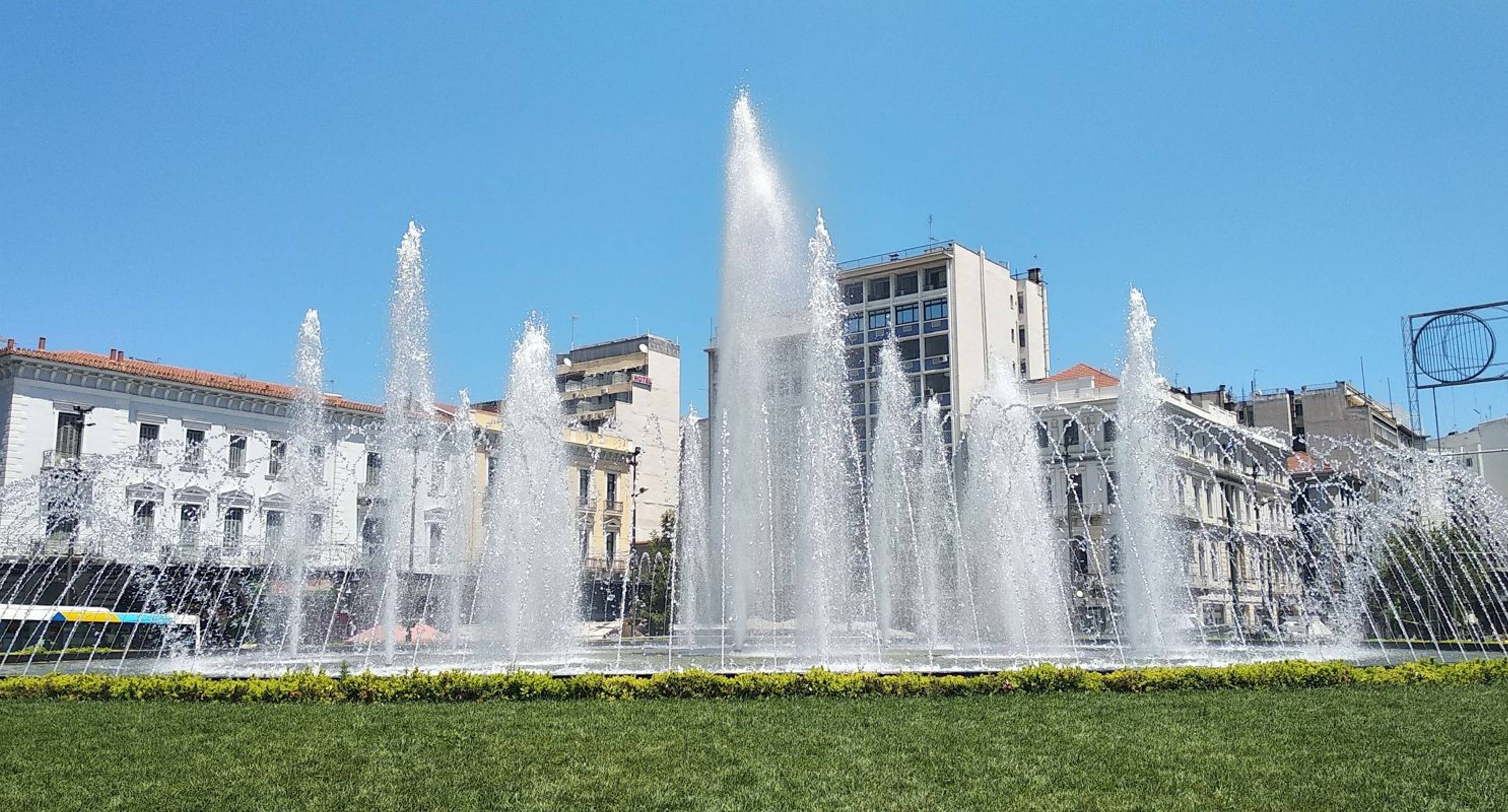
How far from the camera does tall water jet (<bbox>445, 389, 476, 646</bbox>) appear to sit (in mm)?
37406

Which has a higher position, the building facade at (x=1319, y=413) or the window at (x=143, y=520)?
the building facade at (x=1319, y=413)

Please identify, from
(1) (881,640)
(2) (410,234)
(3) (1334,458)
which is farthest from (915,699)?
(3) (1334,458)

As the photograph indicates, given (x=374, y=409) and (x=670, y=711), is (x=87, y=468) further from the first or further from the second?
(x=670, y=711)

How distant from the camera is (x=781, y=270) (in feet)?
98.8

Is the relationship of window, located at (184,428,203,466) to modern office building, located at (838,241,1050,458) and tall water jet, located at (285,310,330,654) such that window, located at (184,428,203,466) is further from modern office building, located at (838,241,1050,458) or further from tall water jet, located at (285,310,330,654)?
modern office building, located at (838,241,1050,458)

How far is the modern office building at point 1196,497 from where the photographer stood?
5984 centimetres

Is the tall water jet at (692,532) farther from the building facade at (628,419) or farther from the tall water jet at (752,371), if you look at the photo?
the building facade at (628,419)

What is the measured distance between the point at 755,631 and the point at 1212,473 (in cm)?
4345

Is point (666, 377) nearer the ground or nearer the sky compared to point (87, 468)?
nearer the sky

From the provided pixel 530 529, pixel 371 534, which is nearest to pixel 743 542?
pixel 530 529

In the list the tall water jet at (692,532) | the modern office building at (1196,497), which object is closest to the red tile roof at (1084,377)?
the modern office building at (1196,497)

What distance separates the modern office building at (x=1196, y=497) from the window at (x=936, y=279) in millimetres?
8432

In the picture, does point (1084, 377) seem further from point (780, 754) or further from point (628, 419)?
point (780, 754)

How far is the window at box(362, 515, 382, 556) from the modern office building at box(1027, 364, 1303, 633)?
2950 cm
